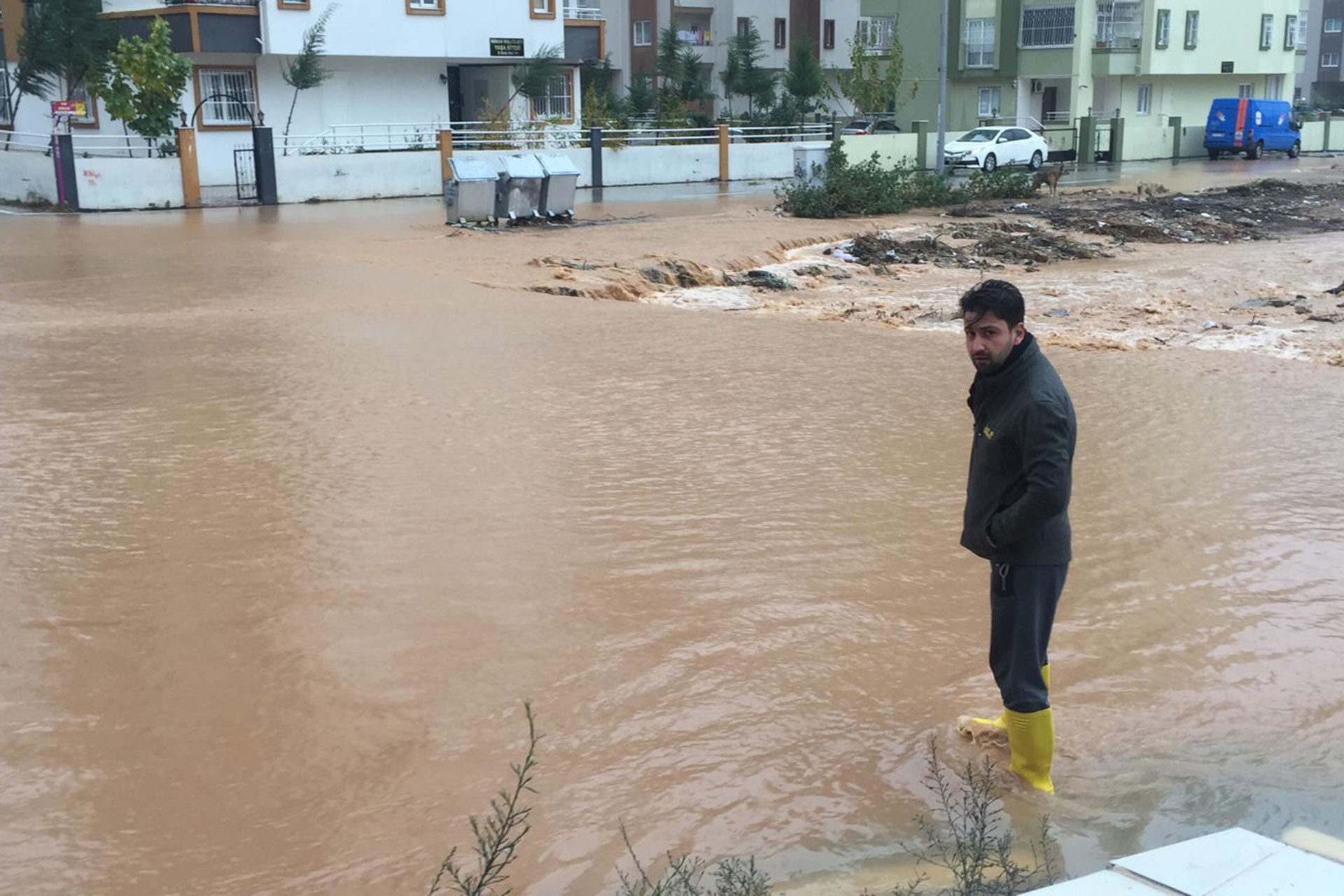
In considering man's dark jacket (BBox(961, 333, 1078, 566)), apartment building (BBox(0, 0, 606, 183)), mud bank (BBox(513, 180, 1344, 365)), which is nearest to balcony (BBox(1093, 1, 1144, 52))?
apartment building (BBox(0, 0, 606, 183))

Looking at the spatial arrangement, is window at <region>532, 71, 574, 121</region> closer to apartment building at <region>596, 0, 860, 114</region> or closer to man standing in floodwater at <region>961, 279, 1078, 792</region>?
apartment building at <region>596, 0, 860, 114</region>

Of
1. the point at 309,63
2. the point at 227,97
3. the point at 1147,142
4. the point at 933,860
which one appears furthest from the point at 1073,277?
the point at 1147,142

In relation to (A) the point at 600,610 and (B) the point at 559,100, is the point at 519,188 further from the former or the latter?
(B) the point at 559,100

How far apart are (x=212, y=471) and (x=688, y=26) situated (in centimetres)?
5388

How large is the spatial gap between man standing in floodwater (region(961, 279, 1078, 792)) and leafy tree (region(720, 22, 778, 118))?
47765 mm

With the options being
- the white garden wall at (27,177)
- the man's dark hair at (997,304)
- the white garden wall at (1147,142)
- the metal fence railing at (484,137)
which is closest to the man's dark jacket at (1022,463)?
the man's dark hair at (997,304)

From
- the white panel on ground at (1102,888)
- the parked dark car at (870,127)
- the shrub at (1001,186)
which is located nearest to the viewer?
the white panel on ground at (1102,888)

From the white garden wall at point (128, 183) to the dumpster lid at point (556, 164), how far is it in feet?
27.7

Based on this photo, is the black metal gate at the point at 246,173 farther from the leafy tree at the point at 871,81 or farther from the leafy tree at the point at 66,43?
the leafy tree at the point at 871,81

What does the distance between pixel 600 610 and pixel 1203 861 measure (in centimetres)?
378

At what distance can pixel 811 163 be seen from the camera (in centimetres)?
3030

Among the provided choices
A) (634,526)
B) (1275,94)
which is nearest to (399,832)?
(634,526)

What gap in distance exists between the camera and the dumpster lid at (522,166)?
2470 cm

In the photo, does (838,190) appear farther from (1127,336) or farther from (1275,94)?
(1275,94)
